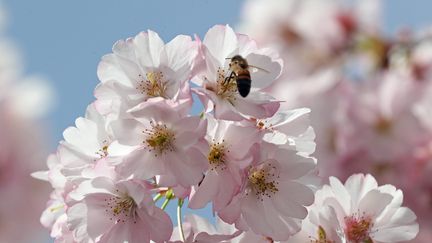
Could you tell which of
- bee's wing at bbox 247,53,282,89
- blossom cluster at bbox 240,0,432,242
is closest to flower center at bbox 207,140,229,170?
bee's wing at bbox 247,53,282,89

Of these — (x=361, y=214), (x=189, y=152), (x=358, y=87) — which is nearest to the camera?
(x=189, y=152)

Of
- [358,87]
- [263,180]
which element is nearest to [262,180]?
[263,180]

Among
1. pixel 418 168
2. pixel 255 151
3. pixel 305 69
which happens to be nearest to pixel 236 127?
pixel 255 151

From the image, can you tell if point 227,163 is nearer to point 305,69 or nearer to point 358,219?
point 358,219

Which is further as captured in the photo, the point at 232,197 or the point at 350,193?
the point at 350,193

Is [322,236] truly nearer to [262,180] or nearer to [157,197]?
[262,180]

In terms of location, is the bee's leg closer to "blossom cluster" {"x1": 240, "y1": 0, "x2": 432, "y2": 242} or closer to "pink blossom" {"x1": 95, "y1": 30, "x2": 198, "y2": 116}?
"pink blossom" {"x1": 95, "y1": 30, "x2": 198, "y2": 116}
